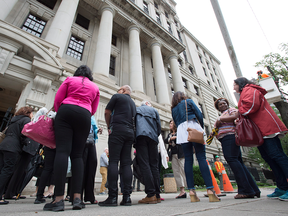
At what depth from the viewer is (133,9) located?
15562 millimetres

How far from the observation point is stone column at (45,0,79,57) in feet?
27.9

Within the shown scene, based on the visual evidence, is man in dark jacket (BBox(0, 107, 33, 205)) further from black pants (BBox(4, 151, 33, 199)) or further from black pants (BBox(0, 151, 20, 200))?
black pants (BBox(4, 151, 33, 199))

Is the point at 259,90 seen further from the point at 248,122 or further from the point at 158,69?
the point at 158,69

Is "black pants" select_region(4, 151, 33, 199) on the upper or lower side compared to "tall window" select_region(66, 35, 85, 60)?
lower

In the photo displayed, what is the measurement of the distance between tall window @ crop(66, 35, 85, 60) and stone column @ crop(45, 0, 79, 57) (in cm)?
247

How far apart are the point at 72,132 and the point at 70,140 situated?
0.11 metres

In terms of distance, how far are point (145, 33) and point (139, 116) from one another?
16.0 metres

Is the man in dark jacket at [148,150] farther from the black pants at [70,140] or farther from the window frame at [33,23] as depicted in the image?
the window frame at [33,23]

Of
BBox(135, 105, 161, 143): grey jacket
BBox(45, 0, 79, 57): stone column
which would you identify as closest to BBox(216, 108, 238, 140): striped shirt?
BBox(135, 105, 161, 143): grey jacket

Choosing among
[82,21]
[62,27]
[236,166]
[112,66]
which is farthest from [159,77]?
[236,166]

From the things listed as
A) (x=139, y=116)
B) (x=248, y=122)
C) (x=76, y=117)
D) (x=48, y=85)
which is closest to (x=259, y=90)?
(x=248, y=122)

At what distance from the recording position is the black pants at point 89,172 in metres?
2.62

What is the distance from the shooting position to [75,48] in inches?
484

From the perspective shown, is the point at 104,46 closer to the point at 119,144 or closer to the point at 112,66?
the point at 112,66
